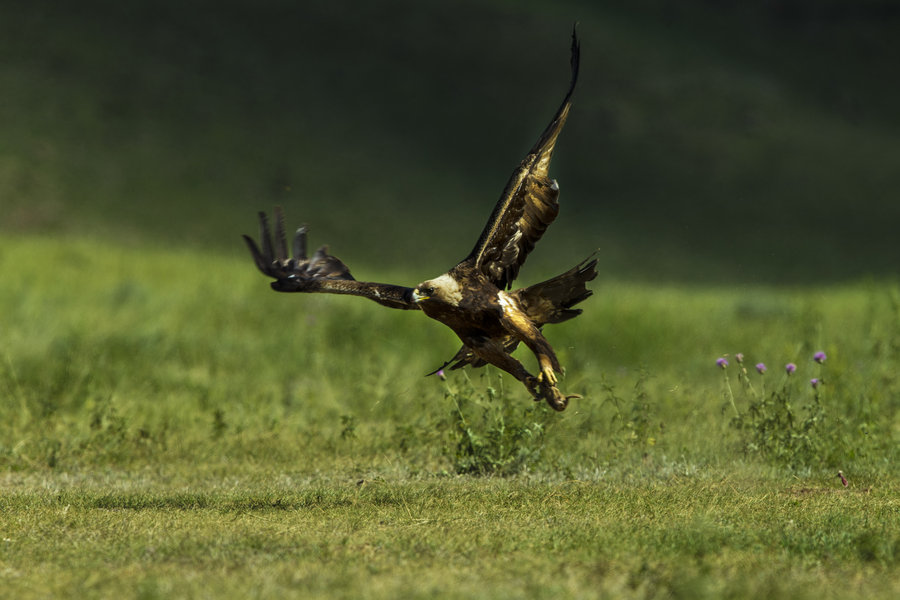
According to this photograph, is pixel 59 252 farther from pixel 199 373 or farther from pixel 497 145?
pixel 497 145

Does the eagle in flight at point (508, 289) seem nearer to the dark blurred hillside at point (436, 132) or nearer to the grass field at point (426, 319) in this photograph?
the grass field at point (426, 319)

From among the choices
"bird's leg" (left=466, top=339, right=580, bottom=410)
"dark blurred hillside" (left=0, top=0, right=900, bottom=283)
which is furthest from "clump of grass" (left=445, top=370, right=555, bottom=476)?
"dark blurred hillside" (left=0, top=0, right=900, bottom=283)

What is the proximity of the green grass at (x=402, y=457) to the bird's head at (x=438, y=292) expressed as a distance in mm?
1479

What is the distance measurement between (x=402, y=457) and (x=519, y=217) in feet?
11.5

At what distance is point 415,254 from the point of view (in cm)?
2983

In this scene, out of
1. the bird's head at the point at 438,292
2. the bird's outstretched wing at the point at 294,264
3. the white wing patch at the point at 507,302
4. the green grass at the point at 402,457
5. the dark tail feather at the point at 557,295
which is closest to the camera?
the green grass at the point at 402,457

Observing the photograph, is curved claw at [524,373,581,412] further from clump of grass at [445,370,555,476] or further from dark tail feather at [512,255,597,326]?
clump of grass at [445,370,555,476]

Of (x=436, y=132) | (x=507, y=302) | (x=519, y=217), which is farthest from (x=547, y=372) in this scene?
(x=436, y=132)

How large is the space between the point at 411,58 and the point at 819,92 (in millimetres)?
15539

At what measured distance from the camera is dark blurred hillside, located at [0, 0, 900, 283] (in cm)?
3052

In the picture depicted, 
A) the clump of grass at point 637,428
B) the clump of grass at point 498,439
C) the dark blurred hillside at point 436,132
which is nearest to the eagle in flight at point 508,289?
the clump of grass at point 498,439

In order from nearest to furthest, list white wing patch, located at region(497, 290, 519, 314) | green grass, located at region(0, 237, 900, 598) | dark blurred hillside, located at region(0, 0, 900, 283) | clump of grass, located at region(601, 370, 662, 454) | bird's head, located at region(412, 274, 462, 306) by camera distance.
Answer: green grass, located at region(0, 237, 900, 598) < bird's head, located at region(412, 274, 462, 306) < white wing patch, located at region(497, 290, 519, 314) < clump of grass, located at region(601, 370, 662, 454) < dark blurred hillside, located at region(0, 0, 900, 283)

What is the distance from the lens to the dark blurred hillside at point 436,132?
30.5 meters

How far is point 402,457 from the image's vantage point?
10461mm
